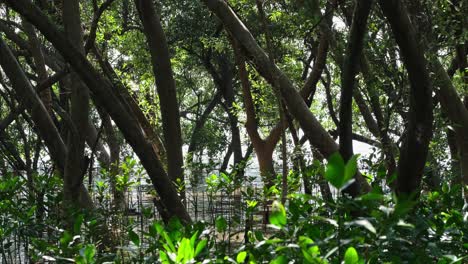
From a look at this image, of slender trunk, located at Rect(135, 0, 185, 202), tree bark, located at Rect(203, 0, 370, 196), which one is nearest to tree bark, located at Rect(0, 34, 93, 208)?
slender trunk, located at Rect(135, 0, 185, 202)

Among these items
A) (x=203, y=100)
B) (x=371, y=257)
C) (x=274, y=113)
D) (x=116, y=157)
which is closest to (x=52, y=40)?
(x=371, y=257)

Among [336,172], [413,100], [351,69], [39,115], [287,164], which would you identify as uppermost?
[39,115]

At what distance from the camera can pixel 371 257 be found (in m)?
1.51

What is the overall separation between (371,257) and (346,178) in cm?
30

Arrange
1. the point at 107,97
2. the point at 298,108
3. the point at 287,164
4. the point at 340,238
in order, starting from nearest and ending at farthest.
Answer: the point at 340,238 < the point at 107,97 < the point at 298,108 < the point at 287,164

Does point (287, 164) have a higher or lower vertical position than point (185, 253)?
higher

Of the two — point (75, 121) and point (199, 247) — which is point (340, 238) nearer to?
point (199, 247)

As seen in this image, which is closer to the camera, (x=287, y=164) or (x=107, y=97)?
(x=107, y=97)

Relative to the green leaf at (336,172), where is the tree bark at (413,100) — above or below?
above

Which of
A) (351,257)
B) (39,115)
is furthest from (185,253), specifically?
(39,115)

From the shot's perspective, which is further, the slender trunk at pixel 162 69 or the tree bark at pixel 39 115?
the slender trunk at pixel 162 69

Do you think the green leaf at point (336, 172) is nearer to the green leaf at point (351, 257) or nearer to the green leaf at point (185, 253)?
the green leaf at point (351, 257)

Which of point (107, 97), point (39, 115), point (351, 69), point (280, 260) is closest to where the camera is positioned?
point (280, 260)

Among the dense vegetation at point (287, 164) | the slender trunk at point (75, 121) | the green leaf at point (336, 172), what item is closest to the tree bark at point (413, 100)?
the dense vegetation at point (287, 164)
